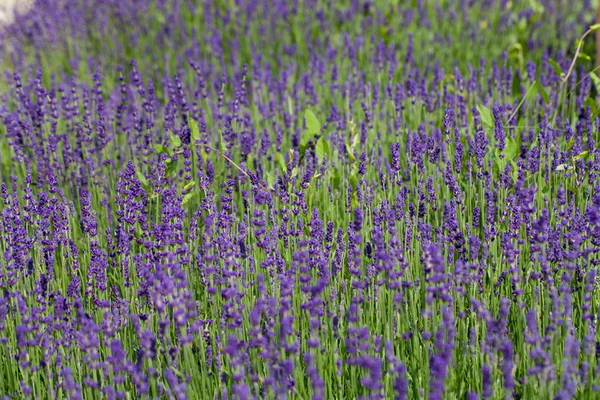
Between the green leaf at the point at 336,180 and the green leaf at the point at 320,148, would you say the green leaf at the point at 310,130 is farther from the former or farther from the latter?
the green leaf at the point at 336,180

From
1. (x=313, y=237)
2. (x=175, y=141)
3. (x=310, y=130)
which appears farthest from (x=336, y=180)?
(x=313, y=237)

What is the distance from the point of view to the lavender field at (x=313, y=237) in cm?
236

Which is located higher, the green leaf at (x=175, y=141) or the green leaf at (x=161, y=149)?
the green leaf at (x=175, y=141)

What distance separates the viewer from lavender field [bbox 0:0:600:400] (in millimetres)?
2357

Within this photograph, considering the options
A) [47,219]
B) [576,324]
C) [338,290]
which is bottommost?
[576,324]

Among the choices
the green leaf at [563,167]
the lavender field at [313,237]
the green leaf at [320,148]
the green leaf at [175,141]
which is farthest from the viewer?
the green leaf at [320,148]

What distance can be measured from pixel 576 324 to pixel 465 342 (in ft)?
1.93

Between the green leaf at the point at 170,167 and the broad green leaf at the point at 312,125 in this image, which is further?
the broad green leaf at the point at 312,125

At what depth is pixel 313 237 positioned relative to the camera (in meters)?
2.91

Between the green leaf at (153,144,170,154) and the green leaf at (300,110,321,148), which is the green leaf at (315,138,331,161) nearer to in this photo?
the green leaf at (300,110,321,148)

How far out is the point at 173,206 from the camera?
3.03 m

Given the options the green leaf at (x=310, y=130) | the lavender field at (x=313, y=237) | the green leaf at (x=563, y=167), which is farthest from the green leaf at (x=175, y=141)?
the green leaf at (x=563, y=167)

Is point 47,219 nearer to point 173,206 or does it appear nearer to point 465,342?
point 173,206

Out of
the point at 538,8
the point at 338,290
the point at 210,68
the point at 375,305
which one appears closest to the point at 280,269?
the point at 338,290
